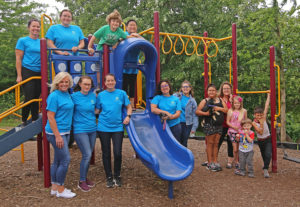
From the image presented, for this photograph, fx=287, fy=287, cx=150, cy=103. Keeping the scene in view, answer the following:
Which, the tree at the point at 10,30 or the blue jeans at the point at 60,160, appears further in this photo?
the tree at the point at 10,30

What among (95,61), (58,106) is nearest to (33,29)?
(95,61)

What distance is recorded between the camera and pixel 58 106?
3.85 m

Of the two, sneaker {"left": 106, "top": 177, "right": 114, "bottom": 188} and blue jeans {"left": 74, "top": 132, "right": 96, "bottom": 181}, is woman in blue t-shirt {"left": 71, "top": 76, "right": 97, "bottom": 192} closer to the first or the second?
blue jeans {"left": 74, "top": 132, "right": 96, "bottom": 181}

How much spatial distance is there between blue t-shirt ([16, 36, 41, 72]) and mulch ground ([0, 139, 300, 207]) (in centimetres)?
200

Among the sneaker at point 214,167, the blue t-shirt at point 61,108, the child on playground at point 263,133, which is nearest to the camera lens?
the blue t-shirt at point 61,108

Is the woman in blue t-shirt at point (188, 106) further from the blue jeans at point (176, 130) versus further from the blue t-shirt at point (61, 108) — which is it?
the blue t-shirt at point (61, 108)

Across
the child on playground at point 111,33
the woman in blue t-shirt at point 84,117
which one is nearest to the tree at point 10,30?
the child on playground at point 111,33

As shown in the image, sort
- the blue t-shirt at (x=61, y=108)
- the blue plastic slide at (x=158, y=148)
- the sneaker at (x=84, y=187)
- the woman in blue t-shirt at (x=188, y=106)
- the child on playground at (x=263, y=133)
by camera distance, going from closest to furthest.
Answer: the blue t-shirt at (x=61, y=108), the blue plastic slide at (x=158, y=148), the sneaker at (x=84, y=187), the child on playground at (x=263, y=133), the woman in blue t-shirt at (x=188, y=106)

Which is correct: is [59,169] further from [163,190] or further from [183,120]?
[183,120]

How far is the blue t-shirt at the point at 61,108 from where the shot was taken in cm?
380

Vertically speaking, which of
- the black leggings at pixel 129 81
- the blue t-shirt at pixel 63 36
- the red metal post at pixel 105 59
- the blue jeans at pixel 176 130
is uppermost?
the blue t-shirt at pixel 63 36

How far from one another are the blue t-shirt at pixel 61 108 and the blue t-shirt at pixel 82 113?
0.45 feet

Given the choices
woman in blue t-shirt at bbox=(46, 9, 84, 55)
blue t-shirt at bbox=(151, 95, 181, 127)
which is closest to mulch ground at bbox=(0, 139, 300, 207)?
blue t-shirt at bbox=(151, 95, 181, 127)

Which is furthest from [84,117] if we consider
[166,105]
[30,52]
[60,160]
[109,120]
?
[30,52]
